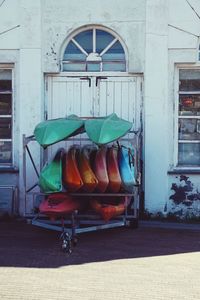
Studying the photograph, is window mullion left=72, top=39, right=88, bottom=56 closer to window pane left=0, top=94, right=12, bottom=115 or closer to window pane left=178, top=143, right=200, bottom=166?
window pane left=0, top=94, right=12, bottom=115

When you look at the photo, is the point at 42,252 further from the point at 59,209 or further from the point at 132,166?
the point at 132,166

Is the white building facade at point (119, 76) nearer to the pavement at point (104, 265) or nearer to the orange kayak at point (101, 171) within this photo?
the pavement at point (104, 265)

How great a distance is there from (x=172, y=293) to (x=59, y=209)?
291 cm

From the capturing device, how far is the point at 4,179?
10.9 meters

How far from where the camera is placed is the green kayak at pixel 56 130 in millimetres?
8789

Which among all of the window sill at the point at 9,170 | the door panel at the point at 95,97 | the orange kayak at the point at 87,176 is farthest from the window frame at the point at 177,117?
the window sill at the point at 9,170

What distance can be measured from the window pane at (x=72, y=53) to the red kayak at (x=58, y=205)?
315 centimetres

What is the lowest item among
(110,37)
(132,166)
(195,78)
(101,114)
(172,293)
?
(172,293)

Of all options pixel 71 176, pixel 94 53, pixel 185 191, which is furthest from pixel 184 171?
pixel 94 53

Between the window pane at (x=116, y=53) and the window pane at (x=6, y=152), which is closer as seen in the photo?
the window pane at (x=116, y=53)

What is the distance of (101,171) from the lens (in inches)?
360

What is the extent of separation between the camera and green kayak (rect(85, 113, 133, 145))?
8.56 m

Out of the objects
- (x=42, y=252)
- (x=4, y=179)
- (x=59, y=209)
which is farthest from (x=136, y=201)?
(x=4, y=179)

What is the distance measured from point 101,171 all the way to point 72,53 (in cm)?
288
